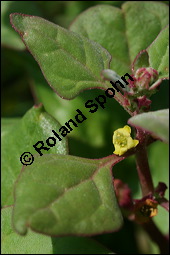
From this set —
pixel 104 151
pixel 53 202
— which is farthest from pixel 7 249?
pixel 104 151

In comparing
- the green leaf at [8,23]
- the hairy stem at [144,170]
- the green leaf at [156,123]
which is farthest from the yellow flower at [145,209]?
the green leaf at [8,23]

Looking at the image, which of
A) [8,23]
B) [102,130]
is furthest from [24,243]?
[8,23]

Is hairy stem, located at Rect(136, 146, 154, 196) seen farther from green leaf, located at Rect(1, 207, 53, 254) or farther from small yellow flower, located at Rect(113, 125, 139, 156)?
green leaf, located at Rect(1, 207, 53, 254)

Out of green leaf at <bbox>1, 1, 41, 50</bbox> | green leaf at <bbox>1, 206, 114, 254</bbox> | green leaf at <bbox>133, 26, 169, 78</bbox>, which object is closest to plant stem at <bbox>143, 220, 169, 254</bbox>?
green leaf at <bbox>1, 206, 114, 254</bbox>

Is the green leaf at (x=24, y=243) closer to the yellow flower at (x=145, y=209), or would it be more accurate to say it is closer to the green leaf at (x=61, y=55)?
the yellow flower at (x=145, y=209)

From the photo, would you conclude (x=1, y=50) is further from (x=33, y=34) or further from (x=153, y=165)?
(x=33, y=34)

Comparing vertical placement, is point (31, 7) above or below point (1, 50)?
above
